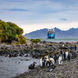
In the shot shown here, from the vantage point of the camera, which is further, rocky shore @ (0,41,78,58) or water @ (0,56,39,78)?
rocky shore @ (0,41,78,58)

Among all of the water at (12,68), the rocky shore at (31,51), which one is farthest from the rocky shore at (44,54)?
the water at (12,68)

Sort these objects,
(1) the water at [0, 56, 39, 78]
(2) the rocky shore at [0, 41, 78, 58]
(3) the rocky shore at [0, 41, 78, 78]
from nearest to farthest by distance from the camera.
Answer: (3) the rocky shore at [0, 41, 78, 78]
(1) the water at [0, 56, 39, 78]
(2) the rocky shore at [0, 41, 78, 58]

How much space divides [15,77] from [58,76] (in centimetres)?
410

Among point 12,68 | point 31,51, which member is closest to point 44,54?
point 31,51

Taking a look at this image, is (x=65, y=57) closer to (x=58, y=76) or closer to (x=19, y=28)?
(x=58, y=76)

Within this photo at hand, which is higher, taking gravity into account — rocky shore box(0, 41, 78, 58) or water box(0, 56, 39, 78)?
rocky shore box(0, 41, 78, 58)

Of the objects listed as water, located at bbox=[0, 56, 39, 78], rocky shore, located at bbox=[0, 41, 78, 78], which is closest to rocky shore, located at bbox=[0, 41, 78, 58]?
rocky shore, located at bbox=[0, 41, 78, 78]

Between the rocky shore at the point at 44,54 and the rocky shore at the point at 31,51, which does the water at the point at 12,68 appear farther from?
the rocky shore at the point at 31,51

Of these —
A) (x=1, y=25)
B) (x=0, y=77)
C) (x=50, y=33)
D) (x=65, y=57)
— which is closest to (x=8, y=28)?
(x=1, y=25)

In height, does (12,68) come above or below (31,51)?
below

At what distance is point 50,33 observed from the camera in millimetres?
93938

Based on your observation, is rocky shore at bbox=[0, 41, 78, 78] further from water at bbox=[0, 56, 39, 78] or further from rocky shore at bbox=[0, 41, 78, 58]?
water at bbox=[0, 56, 39, 78]

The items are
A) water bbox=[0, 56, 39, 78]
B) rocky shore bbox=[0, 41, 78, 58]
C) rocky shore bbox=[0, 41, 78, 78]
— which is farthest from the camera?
rocky shore bbox=[0, 41, 78, 58]

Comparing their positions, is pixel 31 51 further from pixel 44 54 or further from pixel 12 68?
pixel 12 68
